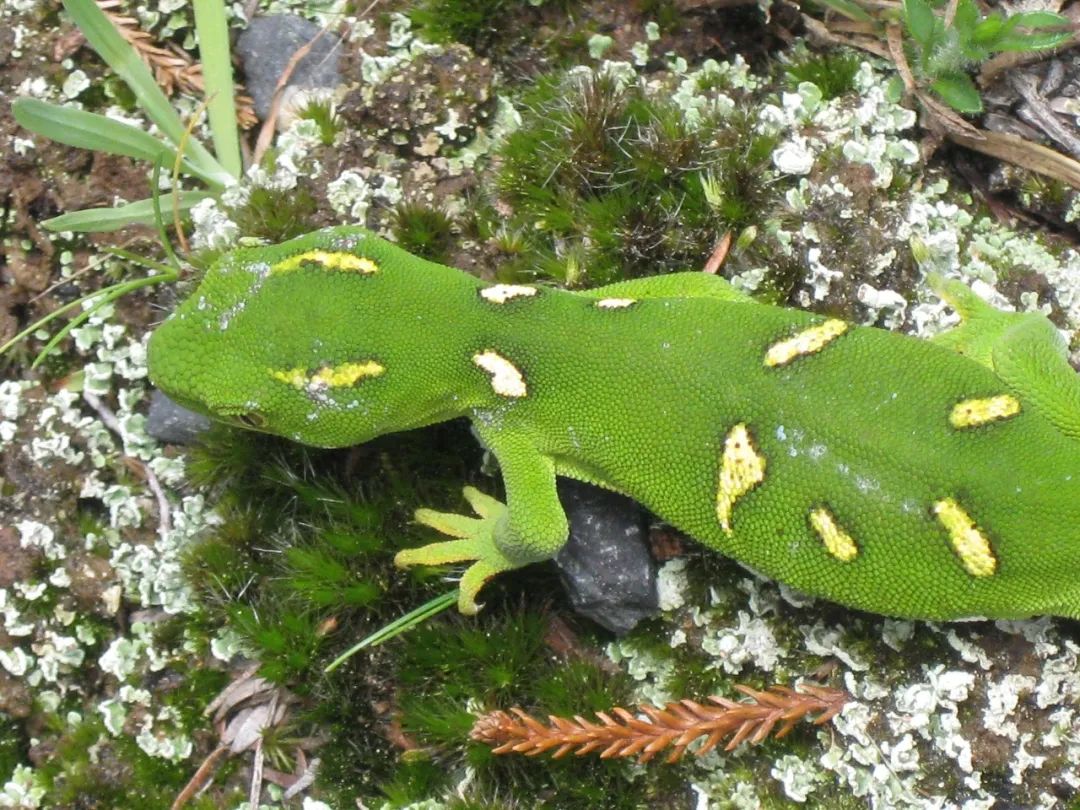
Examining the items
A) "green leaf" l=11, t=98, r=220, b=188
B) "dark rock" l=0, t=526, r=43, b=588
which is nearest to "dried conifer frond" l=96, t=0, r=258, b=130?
"green leaf" l=11, t=98, r=220, b=188

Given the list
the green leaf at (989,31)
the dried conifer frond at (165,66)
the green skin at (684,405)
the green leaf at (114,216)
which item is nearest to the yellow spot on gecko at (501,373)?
the green skin at (684,405)

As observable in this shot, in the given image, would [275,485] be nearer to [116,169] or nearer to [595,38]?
[116,169]

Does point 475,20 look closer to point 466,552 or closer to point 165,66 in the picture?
point 165,66

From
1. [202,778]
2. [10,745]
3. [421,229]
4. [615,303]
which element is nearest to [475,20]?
[421,229]

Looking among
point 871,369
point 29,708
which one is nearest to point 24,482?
point 29,708

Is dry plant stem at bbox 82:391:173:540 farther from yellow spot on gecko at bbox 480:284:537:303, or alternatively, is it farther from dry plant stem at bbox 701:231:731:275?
dry plant stem at bbox 701:231:731:275
